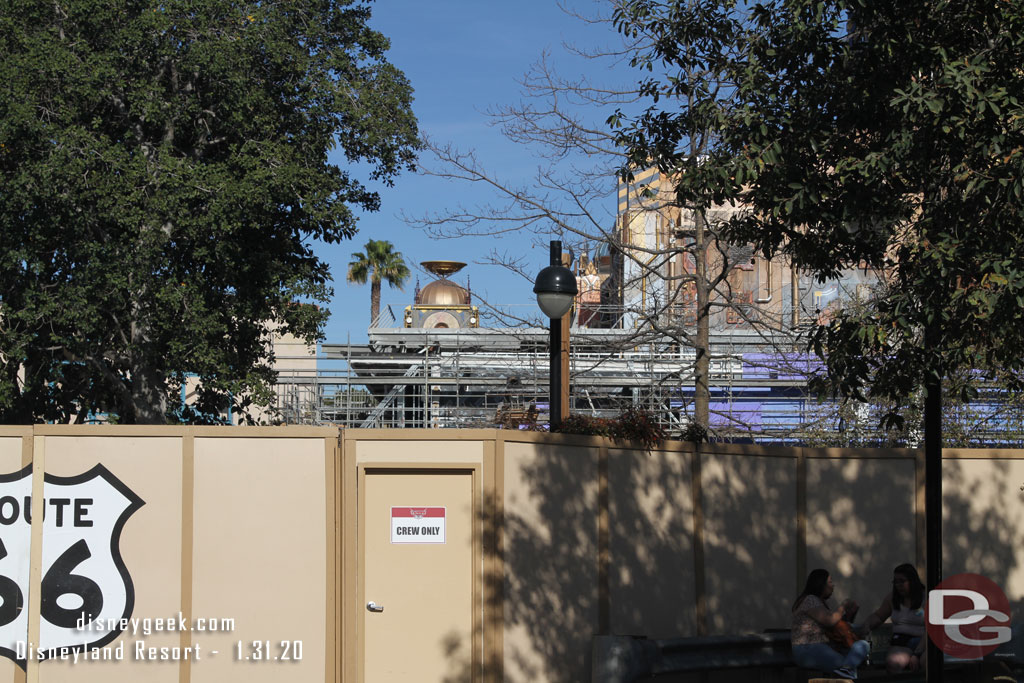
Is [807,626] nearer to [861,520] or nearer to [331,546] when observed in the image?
[861,520]

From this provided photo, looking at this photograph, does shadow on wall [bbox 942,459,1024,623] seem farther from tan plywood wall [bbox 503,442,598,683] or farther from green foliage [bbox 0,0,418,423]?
green foliage [bbox 0,0,418,423]

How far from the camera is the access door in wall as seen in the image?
31.6 ft

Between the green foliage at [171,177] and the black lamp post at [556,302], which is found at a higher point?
the green foliage at [171,177]

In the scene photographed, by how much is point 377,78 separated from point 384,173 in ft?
6.23

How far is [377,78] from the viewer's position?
21.3 m

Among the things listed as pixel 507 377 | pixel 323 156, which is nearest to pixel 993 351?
pixel 323 156

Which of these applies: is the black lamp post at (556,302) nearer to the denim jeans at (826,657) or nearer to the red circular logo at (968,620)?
the denim jeans at (826,657)

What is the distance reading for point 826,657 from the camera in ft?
31.8

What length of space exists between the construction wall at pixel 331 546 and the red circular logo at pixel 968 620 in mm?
2567

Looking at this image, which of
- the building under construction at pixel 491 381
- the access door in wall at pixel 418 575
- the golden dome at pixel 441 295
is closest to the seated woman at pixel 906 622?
the access door in wall at pixel 418 575

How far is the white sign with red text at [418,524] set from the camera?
9.80 meters

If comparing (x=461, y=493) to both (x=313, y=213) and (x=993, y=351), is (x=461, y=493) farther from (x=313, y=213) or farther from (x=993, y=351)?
(x=313, y=213)

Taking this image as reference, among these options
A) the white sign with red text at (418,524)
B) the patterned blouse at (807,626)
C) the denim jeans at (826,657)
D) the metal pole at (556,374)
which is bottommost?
the denim jeans at (826,657)

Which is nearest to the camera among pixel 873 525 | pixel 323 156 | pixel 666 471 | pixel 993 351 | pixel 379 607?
pixel 993 351
